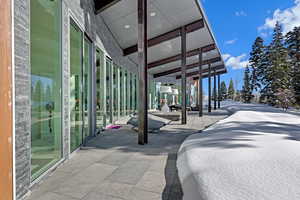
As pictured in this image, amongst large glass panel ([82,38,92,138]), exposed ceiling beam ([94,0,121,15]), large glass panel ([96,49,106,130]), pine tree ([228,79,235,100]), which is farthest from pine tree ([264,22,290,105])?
pine tree ([228,79,235,100])

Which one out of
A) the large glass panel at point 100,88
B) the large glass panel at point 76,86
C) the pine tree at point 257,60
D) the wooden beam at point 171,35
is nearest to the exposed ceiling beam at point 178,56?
the wooden beam at point 171,35

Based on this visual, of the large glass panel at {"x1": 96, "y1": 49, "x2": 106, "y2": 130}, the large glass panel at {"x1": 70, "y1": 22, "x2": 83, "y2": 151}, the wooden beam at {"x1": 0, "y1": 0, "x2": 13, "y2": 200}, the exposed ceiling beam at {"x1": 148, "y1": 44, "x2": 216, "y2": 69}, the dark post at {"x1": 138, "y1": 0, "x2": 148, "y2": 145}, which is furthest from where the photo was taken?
the exposed ceiling beam at {"x1": 148, "y1": 44, "x2": 216, "y2": 69}

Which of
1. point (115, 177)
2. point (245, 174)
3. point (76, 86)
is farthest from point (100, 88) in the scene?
point (245, 174)

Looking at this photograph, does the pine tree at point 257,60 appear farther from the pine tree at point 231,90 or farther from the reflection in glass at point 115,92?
the reflection in glass at point 115,92

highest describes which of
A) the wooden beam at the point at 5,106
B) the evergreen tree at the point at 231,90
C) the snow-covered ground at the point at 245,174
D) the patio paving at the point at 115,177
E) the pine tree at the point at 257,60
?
the pine tree at the point at 257,60

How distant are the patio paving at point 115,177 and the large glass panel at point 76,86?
37cm

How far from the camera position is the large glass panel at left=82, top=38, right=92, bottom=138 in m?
4.58

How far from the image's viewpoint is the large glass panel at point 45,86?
242 cm

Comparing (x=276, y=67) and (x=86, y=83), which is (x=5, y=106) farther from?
→ (x=276, y=67)

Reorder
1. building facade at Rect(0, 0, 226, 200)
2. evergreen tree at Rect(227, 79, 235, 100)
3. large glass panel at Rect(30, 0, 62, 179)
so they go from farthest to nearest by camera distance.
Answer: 1. evergreen tree at Rect(227, 79, 235, 100)
2. large glass panel at Rect(30, 0, 62, 179)
3. building facade at Rect(0, 0, 226, 200)

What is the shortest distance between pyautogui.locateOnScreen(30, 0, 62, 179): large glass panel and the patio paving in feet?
0.99

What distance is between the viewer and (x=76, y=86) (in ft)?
13.1

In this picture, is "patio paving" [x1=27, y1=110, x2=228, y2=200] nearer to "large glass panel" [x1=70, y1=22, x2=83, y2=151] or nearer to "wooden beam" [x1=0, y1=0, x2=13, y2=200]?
"large glass panel" [x1=70, y1=22, x2=83, y2=151]

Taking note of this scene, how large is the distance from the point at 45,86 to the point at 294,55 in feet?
85.2
